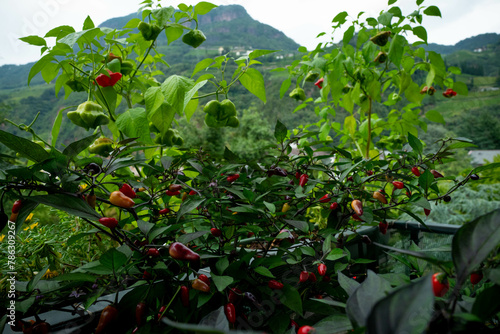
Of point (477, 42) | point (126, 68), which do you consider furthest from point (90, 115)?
point (477, 42)

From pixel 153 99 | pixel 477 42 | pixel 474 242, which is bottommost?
pixel 474 242

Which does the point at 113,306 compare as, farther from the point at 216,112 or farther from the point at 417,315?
the point at 216,112

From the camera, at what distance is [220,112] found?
58 centimetres

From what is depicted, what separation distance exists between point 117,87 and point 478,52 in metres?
16.1

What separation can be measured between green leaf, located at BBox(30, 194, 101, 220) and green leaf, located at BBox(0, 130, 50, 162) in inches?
2.2

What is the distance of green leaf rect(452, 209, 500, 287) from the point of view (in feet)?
0.46

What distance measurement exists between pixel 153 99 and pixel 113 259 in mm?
263

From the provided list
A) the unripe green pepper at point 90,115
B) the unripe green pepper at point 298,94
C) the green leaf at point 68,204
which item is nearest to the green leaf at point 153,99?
the unripe green pepper at point 90,115

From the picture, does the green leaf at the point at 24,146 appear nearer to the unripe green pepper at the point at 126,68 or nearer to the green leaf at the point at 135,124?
the green leaf at the point at 135,124

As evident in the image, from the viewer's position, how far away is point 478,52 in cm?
1220

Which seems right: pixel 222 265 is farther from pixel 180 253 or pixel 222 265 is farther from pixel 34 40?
pixel 34 40

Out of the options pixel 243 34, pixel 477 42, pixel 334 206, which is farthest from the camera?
pixel 477 42

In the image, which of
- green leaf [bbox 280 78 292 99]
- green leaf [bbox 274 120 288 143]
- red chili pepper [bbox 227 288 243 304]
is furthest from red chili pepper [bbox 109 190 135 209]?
green leaf [bbox 280 78 292 99]

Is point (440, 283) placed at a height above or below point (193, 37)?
below
